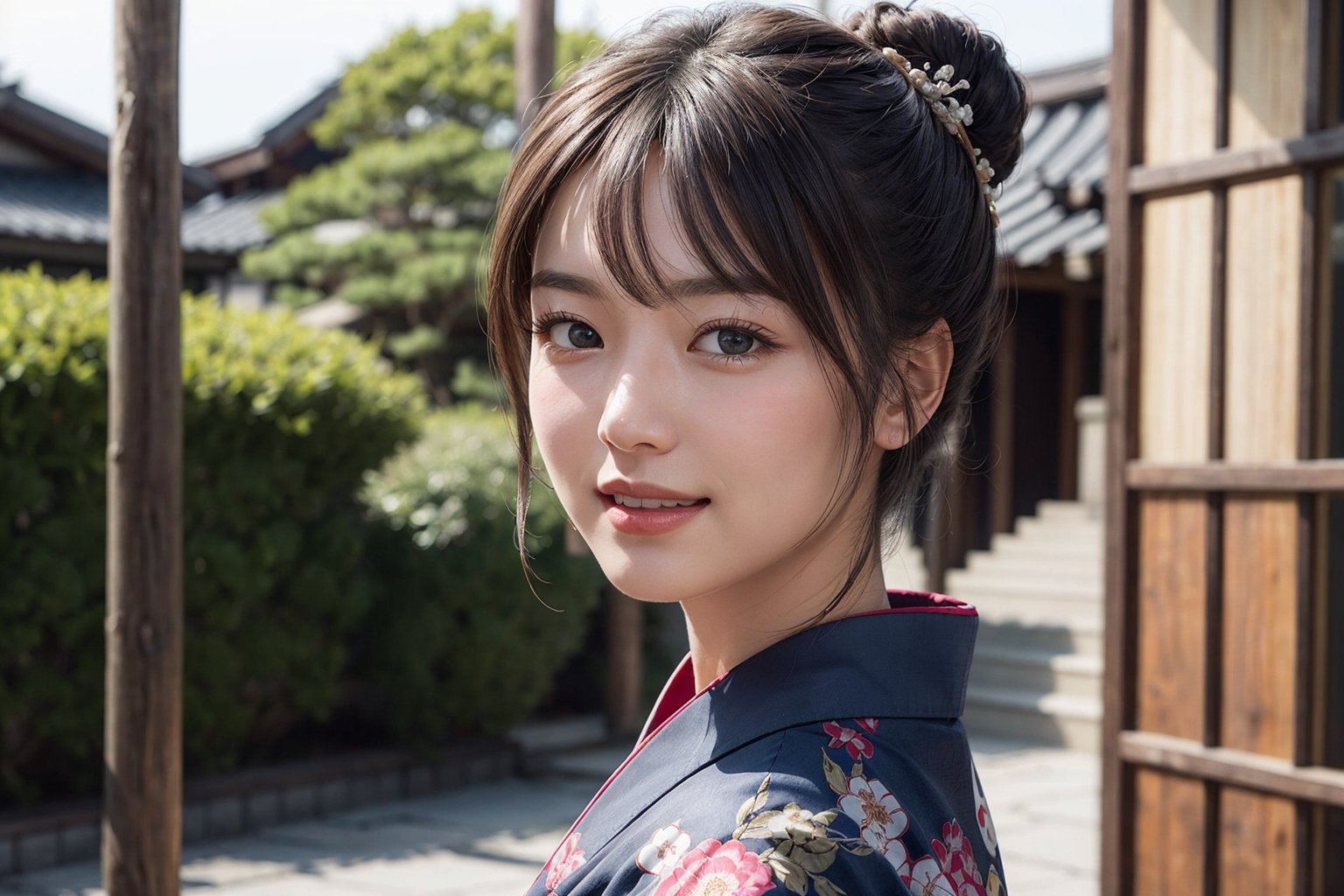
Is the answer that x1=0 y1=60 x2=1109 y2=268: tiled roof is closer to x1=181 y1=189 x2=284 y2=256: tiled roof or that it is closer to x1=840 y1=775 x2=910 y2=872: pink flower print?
x1=181 y1=189 x2=284 y2=256: tiled roof

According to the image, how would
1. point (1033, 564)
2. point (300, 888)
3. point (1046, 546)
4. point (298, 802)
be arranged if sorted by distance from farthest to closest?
1. point (1046, 546)
2. point (1033, 564)
3. point (298, 802)
4. point (300, 888)

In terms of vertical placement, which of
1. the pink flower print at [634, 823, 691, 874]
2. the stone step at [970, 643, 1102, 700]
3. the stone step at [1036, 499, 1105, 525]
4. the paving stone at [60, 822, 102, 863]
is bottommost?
the paving stone at [60, 822, 102, 863]

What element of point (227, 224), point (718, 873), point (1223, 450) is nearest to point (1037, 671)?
point (1223, 450)

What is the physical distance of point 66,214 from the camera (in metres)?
11.8

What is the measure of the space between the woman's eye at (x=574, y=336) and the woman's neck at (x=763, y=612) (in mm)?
273

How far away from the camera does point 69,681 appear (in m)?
5.43

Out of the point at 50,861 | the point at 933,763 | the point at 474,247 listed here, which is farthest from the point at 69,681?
the point at 474,247

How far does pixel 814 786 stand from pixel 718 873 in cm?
12

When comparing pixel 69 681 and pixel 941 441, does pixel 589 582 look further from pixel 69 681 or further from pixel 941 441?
pixel 941 441

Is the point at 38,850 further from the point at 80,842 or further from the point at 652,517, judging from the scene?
the point at 652,517

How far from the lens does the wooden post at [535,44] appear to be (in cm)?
666

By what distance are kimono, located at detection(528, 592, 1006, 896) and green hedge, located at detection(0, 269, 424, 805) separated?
4.64 meters

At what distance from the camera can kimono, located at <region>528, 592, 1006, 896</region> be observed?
1.01 meters

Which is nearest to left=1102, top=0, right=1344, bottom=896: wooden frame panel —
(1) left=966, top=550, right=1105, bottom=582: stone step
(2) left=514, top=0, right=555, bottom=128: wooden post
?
(2) left=514, top=0, right=555, bottom=128: wooden post
